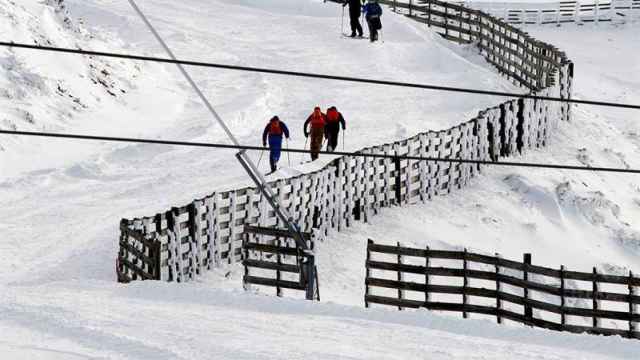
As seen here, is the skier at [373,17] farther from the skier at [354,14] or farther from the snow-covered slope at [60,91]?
the snow-covered slope at [60,91]

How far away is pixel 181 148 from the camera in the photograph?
3312cm

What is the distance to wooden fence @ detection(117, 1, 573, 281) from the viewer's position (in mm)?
23250

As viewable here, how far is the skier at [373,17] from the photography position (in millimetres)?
43375

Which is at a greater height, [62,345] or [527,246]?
[62,345]

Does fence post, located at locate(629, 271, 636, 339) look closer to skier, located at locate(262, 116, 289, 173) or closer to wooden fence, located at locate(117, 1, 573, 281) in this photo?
wooden fence, located at locate(117, 1, 573, 281)

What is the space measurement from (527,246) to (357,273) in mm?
5429

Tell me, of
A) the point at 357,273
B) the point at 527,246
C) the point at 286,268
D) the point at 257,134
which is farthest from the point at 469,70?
the point at 286,268

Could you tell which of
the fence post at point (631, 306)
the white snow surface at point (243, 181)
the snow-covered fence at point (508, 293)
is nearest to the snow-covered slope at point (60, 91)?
the white snow surface at point (243, 181)

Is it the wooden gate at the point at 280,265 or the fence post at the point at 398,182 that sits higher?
the wooden gate at the point at 280,265

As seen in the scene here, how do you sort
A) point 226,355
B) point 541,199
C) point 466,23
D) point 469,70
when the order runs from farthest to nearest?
1. point 466,23
2. point 469,70
3. point 541,199
4. point 226,355

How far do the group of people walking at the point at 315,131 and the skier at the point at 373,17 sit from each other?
1199 cm

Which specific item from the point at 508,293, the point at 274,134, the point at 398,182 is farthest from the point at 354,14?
the point at 508,293

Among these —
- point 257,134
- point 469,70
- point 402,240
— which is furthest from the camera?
point 469,70

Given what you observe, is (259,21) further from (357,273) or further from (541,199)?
(357,273)
